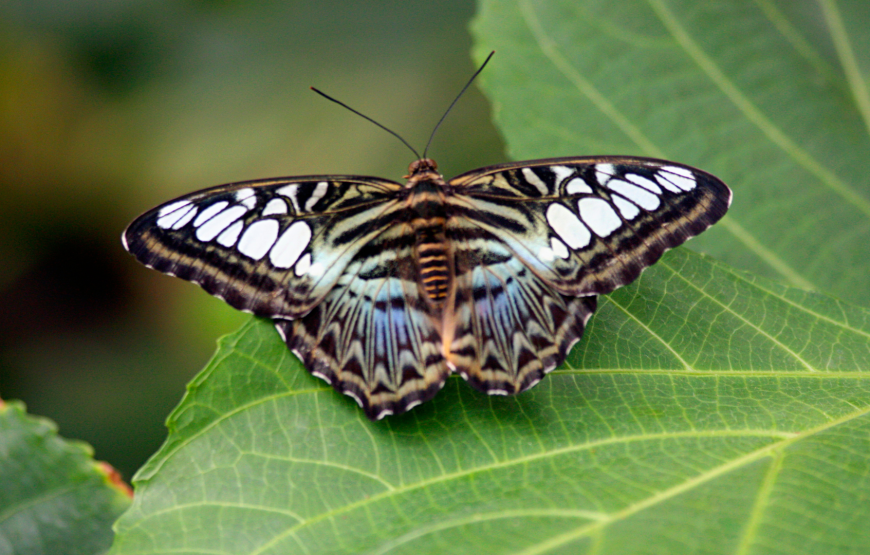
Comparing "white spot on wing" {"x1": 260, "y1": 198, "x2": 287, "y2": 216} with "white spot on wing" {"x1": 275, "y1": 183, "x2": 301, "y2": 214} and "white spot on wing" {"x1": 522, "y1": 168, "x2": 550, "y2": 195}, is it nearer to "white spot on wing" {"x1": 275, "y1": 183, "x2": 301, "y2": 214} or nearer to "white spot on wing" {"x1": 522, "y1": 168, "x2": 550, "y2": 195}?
"white spot on wing" {"x1": 275, "y1": 183, "x2": 301, "y2": 214}

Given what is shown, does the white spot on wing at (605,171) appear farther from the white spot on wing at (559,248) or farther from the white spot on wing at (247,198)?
the white spot on wing at (247,198)

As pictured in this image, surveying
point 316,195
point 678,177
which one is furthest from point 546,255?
point 316,195

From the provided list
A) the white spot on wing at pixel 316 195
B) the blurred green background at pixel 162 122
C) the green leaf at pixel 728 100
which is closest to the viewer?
the white spot on wing at pixel 316 195

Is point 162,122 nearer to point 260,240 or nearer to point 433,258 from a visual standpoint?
point 260,240

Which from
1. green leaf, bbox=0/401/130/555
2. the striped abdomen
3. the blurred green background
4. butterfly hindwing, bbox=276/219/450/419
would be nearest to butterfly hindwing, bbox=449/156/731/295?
the striped abdomen

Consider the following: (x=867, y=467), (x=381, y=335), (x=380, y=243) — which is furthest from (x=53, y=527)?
(x=867, y=467)

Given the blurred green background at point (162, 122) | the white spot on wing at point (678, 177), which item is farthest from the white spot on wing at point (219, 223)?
the blurred green background at point (162, 122)
